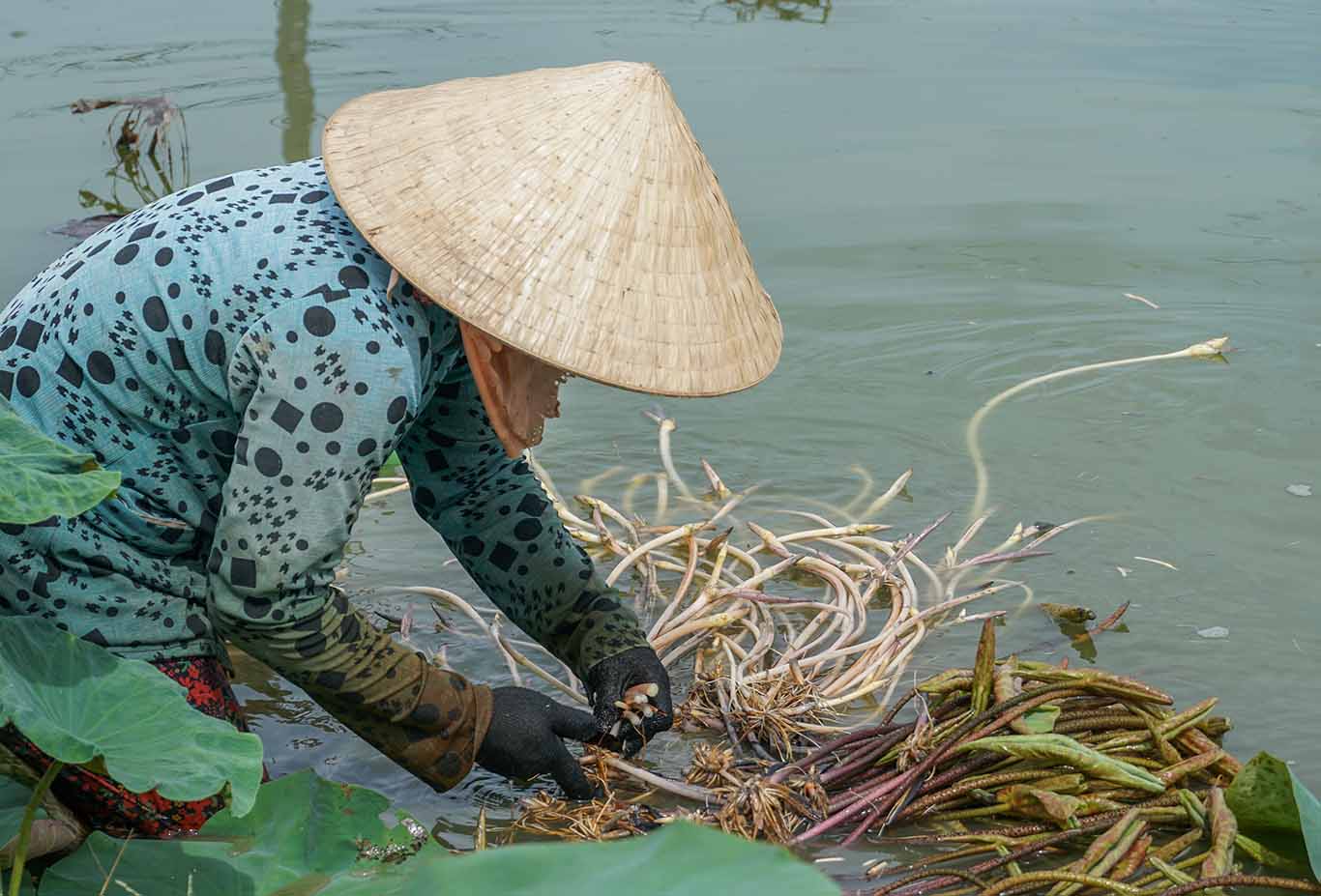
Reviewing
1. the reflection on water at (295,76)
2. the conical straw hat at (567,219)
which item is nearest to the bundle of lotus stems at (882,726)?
the conical straw hat at (567,219)

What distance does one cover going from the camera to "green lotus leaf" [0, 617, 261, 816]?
5.38ft

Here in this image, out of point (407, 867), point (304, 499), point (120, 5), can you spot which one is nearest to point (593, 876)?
point (304, 499)

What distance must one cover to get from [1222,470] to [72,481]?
303 centimetres

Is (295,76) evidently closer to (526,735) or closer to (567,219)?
(526,735)

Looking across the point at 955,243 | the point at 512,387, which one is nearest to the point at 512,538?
the point at 512,387

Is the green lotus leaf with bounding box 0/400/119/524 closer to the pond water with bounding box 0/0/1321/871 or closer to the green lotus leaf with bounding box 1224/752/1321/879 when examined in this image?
the pond water with bounding box 0/0/1321/871

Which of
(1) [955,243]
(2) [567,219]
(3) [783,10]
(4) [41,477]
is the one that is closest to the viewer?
(4) [41,477]

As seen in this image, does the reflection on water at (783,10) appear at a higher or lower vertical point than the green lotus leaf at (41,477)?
higher

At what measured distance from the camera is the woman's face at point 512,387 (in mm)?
1858

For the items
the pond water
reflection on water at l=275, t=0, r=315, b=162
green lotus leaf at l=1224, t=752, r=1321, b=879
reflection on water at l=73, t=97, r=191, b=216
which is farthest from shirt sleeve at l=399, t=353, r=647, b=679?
reflection on water at l=275, t=0, r=315, b=162

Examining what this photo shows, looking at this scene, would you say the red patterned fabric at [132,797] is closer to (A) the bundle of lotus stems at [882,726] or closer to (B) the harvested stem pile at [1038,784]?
(A) the bundle of lotus stems at [882,726]

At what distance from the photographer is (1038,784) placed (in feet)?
7.41

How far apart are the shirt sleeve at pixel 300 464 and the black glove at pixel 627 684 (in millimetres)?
608

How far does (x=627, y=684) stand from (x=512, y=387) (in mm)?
727
